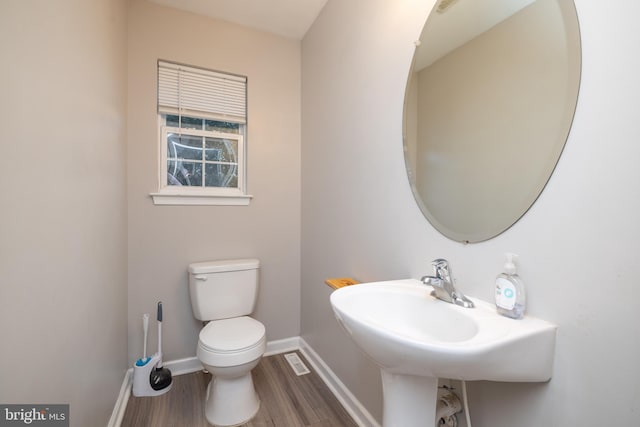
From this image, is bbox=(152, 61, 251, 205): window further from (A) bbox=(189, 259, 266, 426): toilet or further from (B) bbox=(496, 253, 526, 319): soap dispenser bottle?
(B) bbox=(496, 253, 526, 319): soap dispenser bottle

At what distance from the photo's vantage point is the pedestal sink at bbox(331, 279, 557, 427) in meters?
0.61

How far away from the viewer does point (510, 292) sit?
74cm

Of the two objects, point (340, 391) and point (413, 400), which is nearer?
point (413, 400)

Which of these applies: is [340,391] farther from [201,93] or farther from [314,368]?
[201,93]

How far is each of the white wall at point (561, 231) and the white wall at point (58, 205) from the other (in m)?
1.19

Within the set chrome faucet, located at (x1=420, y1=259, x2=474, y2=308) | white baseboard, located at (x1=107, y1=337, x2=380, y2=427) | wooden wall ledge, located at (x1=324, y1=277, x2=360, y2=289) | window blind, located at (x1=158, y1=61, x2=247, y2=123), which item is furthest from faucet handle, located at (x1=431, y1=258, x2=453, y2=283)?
window blind, located at (x1=158, y1=61, x2=247, y2=123)

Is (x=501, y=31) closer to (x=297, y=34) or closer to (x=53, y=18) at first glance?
(x=53, y=18)

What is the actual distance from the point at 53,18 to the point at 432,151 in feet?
4.25

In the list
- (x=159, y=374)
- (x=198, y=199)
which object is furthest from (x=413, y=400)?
(x=198, y=199)

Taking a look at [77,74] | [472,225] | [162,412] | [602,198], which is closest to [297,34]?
[77,74]

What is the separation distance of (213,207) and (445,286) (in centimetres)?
166

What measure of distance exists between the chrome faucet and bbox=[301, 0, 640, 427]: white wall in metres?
0.06

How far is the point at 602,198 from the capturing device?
0.61m

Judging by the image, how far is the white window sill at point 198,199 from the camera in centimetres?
185
